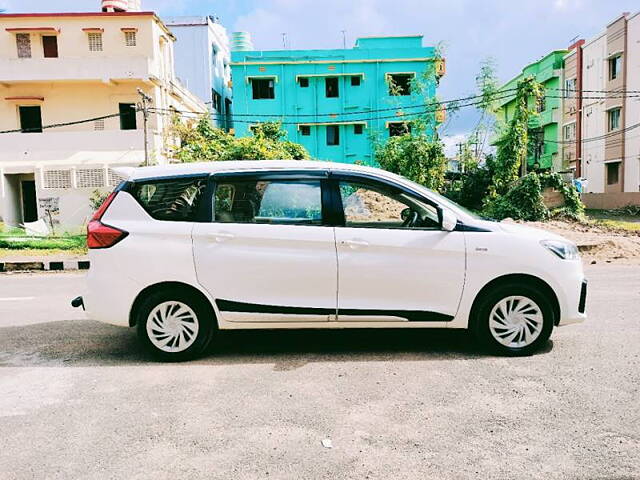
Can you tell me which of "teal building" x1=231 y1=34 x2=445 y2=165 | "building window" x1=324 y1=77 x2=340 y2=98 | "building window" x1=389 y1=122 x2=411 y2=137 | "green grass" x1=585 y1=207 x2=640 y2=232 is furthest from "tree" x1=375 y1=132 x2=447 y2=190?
"building window" x1=324 y1=77 x2=340 y2=98

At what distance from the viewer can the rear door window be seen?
198 inches

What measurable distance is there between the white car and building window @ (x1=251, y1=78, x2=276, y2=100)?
31.9 meters

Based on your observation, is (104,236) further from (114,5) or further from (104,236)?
(114,5)

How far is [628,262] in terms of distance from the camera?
12.8 meters

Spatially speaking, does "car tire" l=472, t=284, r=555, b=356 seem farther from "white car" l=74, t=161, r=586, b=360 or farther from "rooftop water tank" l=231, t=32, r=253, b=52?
"rooftop water tank" l=231, t=32, r=253, b=52

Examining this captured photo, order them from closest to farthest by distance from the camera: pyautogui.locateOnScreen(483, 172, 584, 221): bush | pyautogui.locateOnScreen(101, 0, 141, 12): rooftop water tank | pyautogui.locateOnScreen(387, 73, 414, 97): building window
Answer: pyautogui.locateOnScreen(483, 172, 584, 221): bush → pyautogui.locateOnScreen(101, 0, 141, 12): rooftop water tank → pyautogui.locateOnScreen(387, 73, 414, 97): building window

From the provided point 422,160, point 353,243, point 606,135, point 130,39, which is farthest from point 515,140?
point 353,243

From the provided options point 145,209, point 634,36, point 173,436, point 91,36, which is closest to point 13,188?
point 91,36

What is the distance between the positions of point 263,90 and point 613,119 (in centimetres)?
2225

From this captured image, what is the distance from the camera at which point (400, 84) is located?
116 ft

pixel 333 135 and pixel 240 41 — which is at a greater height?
pixel 240 41

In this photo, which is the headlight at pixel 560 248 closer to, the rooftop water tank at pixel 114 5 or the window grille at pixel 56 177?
the window grille at pixel 56 177

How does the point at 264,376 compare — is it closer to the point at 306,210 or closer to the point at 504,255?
the point at 306,210

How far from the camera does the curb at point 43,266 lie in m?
14.0
